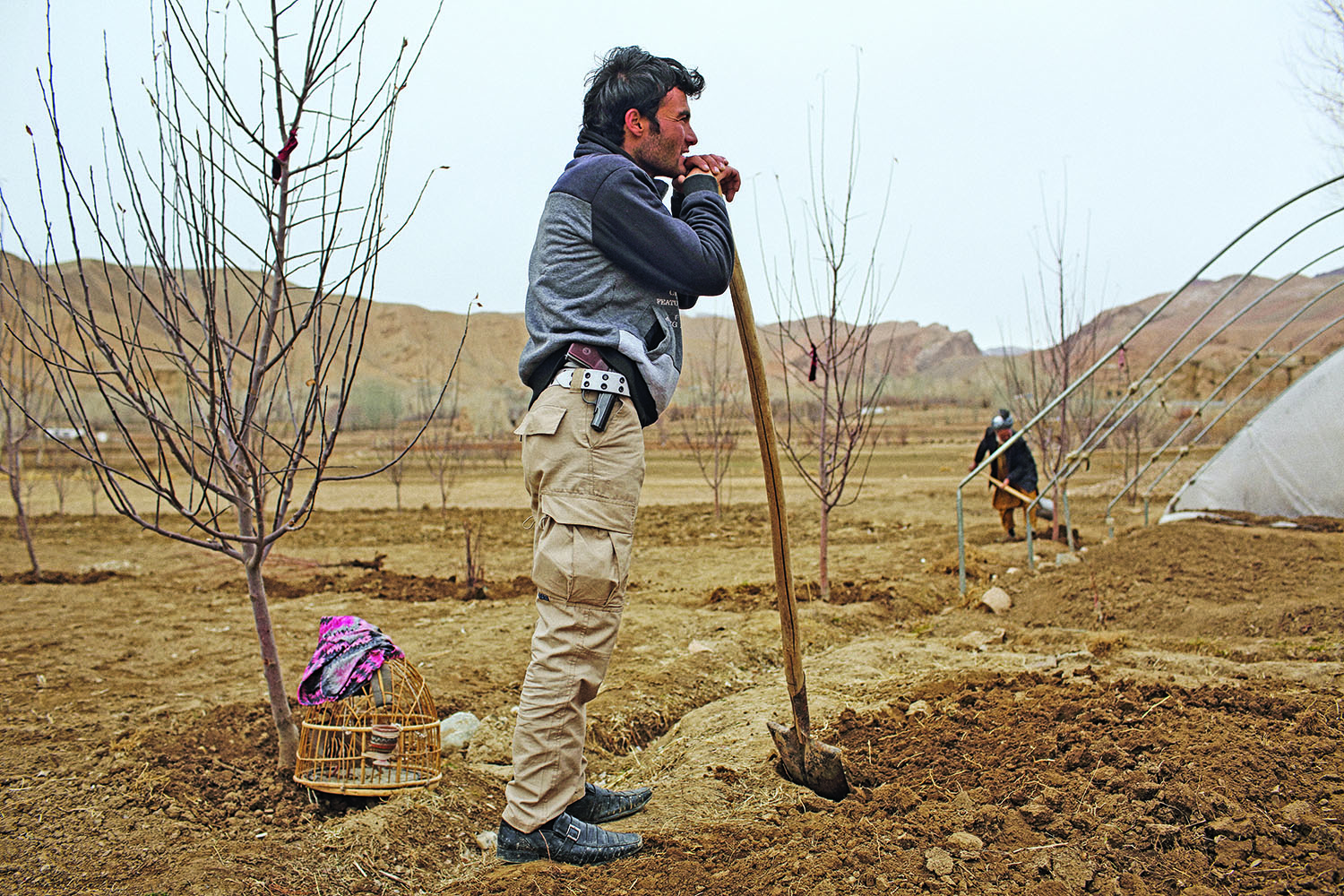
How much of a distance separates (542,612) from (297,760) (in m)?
1.41

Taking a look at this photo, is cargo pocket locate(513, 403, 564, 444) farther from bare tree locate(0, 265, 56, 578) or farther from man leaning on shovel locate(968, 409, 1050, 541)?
man leaning on shovel locate(968, 409, 1050, 541)

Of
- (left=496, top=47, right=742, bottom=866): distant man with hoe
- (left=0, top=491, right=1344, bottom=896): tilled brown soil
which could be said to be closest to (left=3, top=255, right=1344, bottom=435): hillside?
(left=0, top=491, right=1344, bottom=896): tilled brown soil

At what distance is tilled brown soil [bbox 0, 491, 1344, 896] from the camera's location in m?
2.13

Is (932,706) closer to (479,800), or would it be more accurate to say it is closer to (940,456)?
(479,800)

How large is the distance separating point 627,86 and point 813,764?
2.09 m

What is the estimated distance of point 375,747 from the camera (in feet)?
10.5

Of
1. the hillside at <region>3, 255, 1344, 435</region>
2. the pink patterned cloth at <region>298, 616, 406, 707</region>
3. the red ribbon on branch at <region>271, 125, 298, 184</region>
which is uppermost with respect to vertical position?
the hillside at <region>3, 255, 1344, 435</region>

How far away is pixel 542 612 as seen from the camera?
7.59 ft

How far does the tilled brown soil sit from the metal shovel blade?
0.06 metres

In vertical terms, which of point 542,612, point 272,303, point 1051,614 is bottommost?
point 1051,614

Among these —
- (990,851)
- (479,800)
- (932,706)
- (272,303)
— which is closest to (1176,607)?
(932,706)

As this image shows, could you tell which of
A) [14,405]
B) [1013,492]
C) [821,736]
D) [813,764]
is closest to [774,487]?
[813,764]

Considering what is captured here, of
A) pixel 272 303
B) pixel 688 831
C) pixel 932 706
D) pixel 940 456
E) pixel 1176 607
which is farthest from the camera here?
pixel 940 456

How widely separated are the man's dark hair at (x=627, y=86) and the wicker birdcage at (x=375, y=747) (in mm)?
2063
